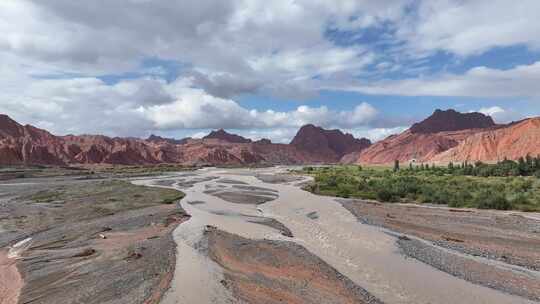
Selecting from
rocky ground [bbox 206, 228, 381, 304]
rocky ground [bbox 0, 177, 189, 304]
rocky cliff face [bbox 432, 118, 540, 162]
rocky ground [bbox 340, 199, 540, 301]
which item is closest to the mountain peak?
rocky ground [bbox 0, 177, 189, 304]

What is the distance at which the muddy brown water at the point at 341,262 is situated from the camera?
41.8 feet

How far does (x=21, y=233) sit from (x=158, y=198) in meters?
18.6

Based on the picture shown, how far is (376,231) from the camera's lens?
76.8 feet

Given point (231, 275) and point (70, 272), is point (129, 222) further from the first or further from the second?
point (231, 275)

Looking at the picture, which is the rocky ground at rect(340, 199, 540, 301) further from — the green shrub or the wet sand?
the wet sand

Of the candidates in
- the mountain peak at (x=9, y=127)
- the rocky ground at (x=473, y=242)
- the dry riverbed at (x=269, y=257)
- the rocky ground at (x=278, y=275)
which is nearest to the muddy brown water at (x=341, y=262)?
the dry riverbed at (x=269, y=257)

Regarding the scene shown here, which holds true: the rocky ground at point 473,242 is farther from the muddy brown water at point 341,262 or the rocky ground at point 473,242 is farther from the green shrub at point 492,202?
the green shrub at point 492,202

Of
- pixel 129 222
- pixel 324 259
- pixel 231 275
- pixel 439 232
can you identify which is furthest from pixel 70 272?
pixel 439 232

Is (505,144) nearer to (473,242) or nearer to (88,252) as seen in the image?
(473,242)

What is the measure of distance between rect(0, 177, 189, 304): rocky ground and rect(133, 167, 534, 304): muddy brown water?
85 cm

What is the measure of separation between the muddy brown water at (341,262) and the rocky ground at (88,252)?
848 millimetres

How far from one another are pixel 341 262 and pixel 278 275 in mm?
3189

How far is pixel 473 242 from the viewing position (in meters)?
20.6

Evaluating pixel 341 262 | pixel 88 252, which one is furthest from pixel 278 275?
pixel 88 252
